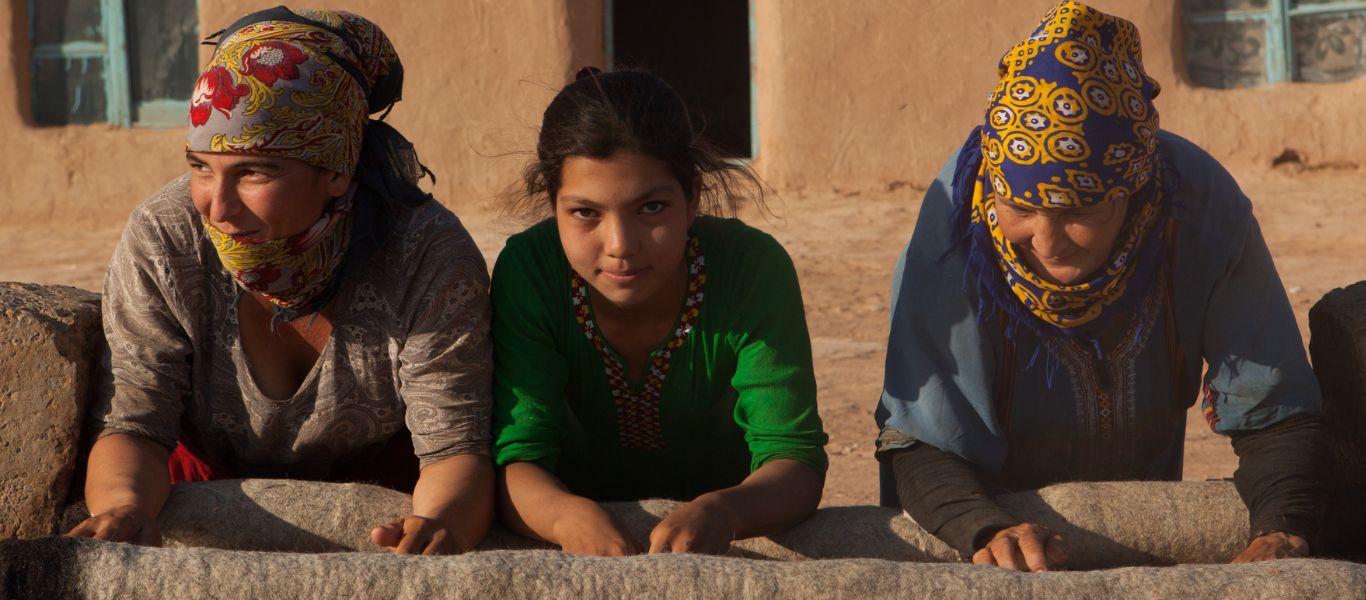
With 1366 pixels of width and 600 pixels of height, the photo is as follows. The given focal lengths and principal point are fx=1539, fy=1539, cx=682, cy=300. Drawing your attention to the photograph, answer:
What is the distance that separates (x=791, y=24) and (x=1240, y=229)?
563 centimetres

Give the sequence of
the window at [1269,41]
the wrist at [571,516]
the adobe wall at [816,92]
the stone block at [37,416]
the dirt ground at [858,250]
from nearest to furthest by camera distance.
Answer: the wrist at [571,516]
the stone block at [37,416]
the dirt ground at [858,250]
the adobe wall at [816,92]
the window at [1269,41]

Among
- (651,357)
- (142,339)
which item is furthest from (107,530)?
(651,357)

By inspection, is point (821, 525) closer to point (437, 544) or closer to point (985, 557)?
point (985, 557)

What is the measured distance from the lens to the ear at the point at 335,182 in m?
2.86

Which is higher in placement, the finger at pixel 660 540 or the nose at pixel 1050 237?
the nose at pixel 1050 237

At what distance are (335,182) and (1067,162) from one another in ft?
4.39

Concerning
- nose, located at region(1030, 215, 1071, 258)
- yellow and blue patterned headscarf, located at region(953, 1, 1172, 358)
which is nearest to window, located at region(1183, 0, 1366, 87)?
yellow and blue patterned headscarf, located at region(953, 1, 1172, 358)

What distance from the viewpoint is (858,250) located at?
7.93 m

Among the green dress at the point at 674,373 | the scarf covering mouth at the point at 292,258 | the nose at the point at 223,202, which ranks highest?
the nose at the point at 223,202

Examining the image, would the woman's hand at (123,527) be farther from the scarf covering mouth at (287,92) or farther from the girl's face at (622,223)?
the girl's face at (622,223)

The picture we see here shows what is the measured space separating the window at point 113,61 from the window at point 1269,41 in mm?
5745

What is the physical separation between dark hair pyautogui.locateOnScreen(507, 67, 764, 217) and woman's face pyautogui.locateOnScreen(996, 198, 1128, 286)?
480mm

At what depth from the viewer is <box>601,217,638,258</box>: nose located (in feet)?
9.22

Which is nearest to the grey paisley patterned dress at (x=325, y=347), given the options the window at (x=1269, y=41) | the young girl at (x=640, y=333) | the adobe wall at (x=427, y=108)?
the young girl at (x=640, y=333)
